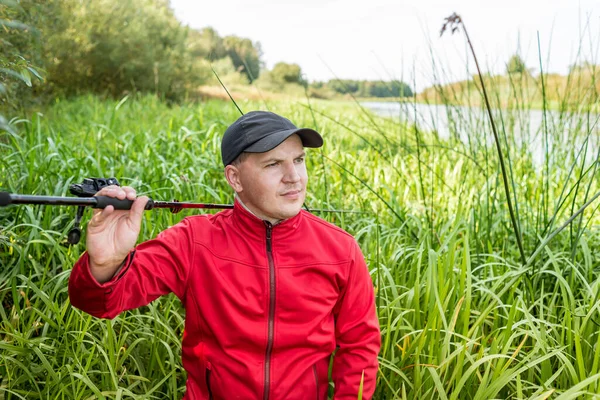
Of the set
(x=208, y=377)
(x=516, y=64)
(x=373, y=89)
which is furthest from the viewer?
(x=516, y=64)

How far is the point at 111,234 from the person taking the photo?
4.63 feet

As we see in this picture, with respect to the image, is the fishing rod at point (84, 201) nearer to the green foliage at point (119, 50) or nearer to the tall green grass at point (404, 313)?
the tall green grass at point (404, 313)

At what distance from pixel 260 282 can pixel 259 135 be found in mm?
394

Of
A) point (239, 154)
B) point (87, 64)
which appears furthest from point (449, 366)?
point (87, 64)

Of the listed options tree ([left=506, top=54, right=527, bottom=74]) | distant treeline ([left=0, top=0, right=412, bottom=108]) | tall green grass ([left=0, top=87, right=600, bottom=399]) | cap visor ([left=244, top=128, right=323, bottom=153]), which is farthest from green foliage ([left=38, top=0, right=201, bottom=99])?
cap visor ([left=244, top=128, right=323, bottom=153])

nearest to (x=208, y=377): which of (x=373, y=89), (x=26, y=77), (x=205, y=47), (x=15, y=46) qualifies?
(x=26, y=77)

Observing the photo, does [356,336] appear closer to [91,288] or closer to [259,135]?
Result: [259,135]

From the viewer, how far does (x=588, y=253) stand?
2.63 m

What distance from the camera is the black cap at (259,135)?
158 centimetres

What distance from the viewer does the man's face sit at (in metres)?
1.61

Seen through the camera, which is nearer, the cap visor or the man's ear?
the cap visor

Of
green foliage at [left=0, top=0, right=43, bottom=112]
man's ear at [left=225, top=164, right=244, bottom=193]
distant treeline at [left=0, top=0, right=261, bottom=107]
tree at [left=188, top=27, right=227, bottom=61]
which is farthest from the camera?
distant treeline at [left=0, top=0, right=261, bottom=107]

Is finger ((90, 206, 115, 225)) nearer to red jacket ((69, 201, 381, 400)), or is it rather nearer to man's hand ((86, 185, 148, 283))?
man's hand ((86, 185, 148, 283))

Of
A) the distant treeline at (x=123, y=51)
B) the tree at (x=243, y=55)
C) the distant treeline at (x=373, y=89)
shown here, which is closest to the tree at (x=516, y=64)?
the distant treeline at (x=373, y=89)
